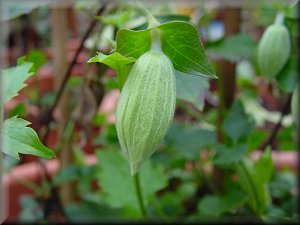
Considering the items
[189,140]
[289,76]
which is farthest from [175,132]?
[289,76]

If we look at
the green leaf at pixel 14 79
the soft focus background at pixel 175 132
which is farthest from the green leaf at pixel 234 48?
the green leaf at pixel 14 79

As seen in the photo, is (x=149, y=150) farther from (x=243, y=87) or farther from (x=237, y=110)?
(x=243, y=87)

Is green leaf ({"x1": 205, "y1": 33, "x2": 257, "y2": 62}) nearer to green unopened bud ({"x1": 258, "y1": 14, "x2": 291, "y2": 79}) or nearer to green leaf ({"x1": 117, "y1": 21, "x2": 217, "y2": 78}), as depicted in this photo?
green unopened bud ({"x1": 258, "y1": 14, "x2": 291, "y2": 79})

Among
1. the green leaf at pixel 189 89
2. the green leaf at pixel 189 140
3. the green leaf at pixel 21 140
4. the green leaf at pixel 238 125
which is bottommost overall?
the green leaf at pixel 189 140

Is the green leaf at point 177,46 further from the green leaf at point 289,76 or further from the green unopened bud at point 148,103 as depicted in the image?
the green leaf at point 289,76

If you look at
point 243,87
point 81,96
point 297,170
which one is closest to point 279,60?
point 81,96

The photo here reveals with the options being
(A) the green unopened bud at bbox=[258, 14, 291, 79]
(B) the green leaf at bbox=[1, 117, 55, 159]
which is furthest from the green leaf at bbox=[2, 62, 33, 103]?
(A) the green unopened bud at bbox=[258, 14, 291, 79]
